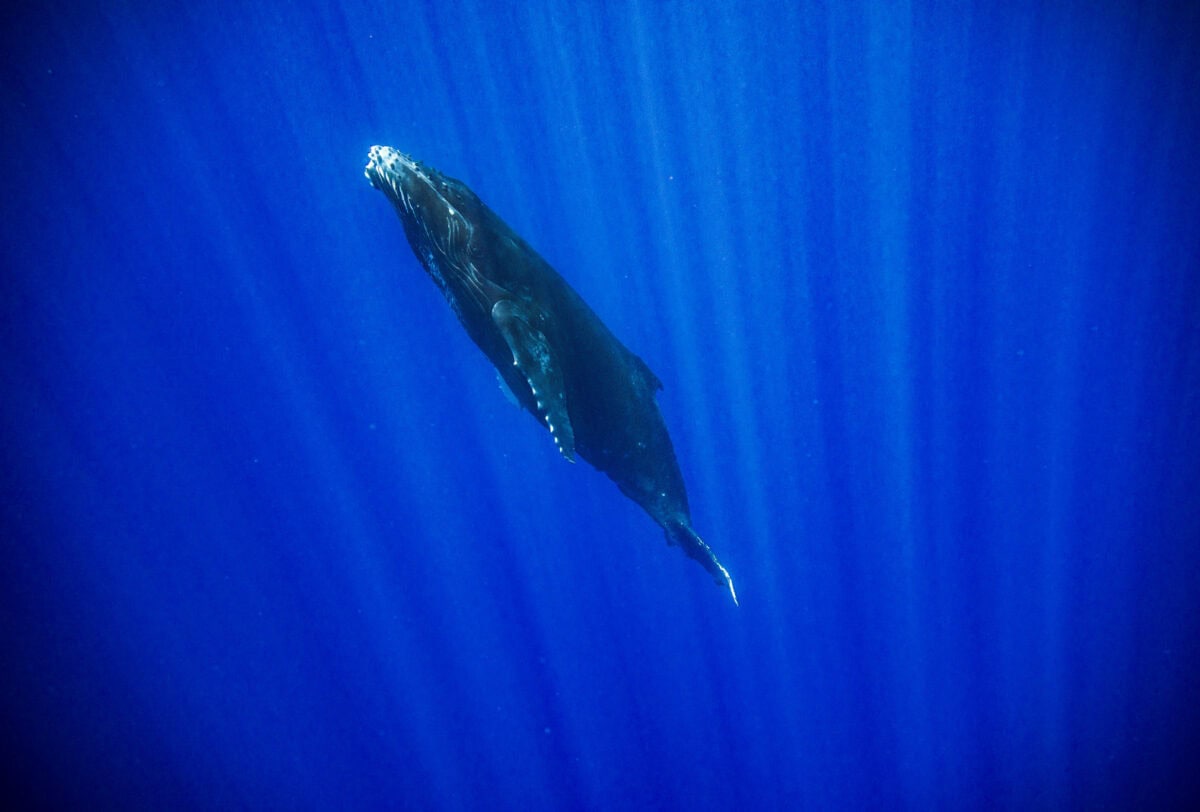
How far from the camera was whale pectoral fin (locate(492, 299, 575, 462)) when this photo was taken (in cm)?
340

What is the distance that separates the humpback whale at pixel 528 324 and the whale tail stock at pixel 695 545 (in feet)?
2.42

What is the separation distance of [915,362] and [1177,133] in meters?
5.74

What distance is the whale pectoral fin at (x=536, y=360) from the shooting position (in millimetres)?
3398

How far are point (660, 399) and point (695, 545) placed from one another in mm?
10062

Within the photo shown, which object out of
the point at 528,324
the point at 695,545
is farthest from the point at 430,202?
the point at 695,545

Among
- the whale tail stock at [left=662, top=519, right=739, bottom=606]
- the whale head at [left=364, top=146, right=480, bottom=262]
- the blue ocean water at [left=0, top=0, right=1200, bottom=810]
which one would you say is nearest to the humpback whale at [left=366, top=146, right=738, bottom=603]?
the whale head at [left=364, top=146, right=480, bottom=262]

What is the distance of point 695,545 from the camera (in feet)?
17.8

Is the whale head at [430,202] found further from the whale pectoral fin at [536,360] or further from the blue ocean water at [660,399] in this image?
the blue ocean water at [660,399]

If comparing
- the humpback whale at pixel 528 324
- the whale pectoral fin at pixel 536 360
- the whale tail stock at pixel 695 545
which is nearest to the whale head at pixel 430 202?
the humpback whale at pixel 528 324

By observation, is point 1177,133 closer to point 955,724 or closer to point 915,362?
point 915,362

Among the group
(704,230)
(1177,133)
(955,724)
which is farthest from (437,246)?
(955,724)

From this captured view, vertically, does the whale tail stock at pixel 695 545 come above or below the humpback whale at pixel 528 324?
above

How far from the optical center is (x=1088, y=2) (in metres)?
9.05

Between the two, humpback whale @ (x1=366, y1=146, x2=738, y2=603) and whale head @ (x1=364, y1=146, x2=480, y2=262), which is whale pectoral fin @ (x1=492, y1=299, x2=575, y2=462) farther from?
whale head @ (x1=364, y1=146, x2=480, y2=262)
